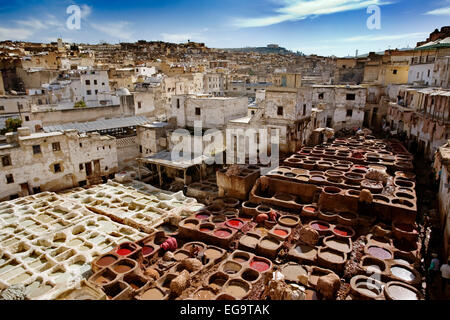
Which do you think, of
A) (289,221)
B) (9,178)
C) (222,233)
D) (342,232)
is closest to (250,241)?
(222,233)

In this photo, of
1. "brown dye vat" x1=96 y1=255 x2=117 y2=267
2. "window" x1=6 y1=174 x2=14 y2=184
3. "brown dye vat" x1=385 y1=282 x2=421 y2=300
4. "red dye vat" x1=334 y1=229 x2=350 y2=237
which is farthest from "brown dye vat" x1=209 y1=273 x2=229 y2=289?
"window" x1=6 y1=174 x2=14 y2=184

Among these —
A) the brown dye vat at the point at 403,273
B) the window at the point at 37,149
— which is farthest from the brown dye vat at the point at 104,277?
the window at the point at 37,149

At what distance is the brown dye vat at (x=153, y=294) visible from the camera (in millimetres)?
11288

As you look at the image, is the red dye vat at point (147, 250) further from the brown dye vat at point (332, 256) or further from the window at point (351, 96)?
the window at point (351, 96)

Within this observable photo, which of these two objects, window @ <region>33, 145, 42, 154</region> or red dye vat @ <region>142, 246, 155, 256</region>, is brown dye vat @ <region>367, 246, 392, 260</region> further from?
window @ <region>33, 145, 42, 154</region>

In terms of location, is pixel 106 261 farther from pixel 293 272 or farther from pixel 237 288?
pixel 293 272

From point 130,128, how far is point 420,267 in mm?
28051

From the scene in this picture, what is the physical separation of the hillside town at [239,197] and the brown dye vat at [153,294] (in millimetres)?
61

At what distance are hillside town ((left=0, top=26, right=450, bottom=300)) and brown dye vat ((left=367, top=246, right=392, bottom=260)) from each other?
0.26ft

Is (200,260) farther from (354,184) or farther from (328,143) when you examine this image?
(328,143)

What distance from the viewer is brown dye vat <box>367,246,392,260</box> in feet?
40.3

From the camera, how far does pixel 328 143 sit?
86.4 ft

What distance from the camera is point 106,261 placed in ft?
44.7

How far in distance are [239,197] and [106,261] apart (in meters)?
8.84
